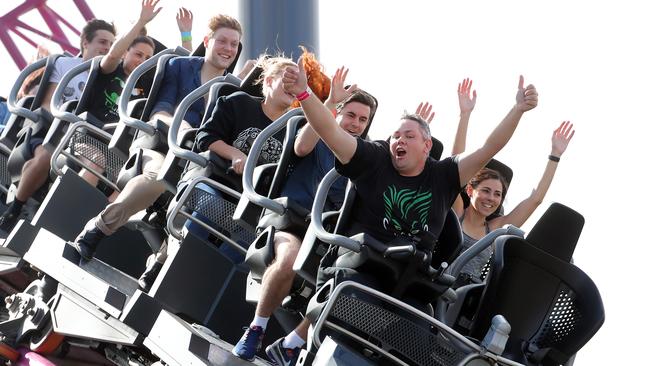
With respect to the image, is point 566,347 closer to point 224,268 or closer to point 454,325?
point 454,325

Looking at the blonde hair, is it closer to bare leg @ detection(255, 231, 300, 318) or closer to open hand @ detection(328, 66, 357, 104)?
open hand @ detection(328, 66, 357, 104)

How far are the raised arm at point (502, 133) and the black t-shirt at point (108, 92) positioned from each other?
98.1 inches

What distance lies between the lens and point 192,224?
522 cm

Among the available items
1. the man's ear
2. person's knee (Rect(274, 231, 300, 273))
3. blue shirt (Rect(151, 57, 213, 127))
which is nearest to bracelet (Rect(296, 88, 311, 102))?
the man's ear

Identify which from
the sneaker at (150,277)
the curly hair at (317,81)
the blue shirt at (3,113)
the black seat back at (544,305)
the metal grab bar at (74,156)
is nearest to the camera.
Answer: the black seat back at (544,305)

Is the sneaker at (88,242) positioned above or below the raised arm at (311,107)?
below

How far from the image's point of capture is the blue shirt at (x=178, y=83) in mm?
5898

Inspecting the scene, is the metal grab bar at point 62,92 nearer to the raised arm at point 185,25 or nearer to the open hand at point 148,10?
the open hand at point 148,10

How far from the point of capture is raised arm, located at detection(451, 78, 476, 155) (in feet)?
17.2

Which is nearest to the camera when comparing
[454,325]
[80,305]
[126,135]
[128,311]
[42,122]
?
[454,325]

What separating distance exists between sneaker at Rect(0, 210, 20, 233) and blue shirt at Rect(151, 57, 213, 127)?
4.49 feet

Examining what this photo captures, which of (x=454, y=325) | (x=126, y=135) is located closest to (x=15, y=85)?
(x=126, y=135)

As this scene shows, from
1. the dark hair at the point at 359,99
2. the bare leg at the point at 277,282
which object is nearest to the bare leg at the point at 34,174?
the dark hair at the point at 359,99

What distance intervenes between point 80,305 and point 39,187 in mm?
1480
